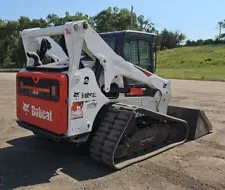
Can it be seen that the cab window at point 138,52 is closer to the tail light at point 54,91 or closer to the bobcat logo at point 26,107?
the tail light at point 54,91

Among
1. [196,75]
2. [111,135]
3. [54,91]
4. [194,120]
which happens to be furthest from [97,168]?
Result: [196,75]

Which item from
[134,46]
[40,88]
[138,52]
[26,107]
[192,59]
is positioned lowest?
[26,107]

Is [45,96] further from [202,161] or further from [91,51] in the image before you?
[202,161]

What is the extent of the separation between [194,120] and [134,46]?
2361 mm

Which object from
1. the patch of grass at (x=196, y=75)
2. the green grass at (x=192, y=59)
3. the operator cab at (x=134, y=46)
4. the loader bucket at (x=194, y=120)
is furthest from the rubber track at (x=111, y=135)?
the green grass at (x=192, y=59)

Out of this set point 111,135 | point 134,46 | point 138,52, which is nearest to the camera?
point 111,135

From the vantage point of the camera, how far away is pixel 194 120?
738 cm

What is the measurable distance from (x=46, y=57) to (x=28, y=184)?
2.91 metres

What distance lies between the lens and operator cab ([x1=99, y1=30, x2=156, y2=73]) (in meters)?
6.18

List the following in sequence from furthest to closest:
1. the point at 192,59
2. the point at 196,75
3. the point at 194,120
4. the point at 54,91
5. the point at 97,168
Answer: the point at 192,59, the point at 196,75, the point at 194,120, the point at 97,168, the point at 54,91

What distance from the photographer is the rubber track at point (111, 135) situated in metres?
5.14

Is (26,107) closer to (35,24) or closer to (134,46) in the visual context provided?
(134,46)

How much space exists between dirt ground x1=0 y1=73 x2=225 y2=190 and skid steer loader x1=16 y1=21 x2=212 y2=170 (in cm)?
30

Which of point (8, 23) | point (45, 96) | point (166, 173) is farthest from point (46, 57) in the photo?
point (8, 23)
